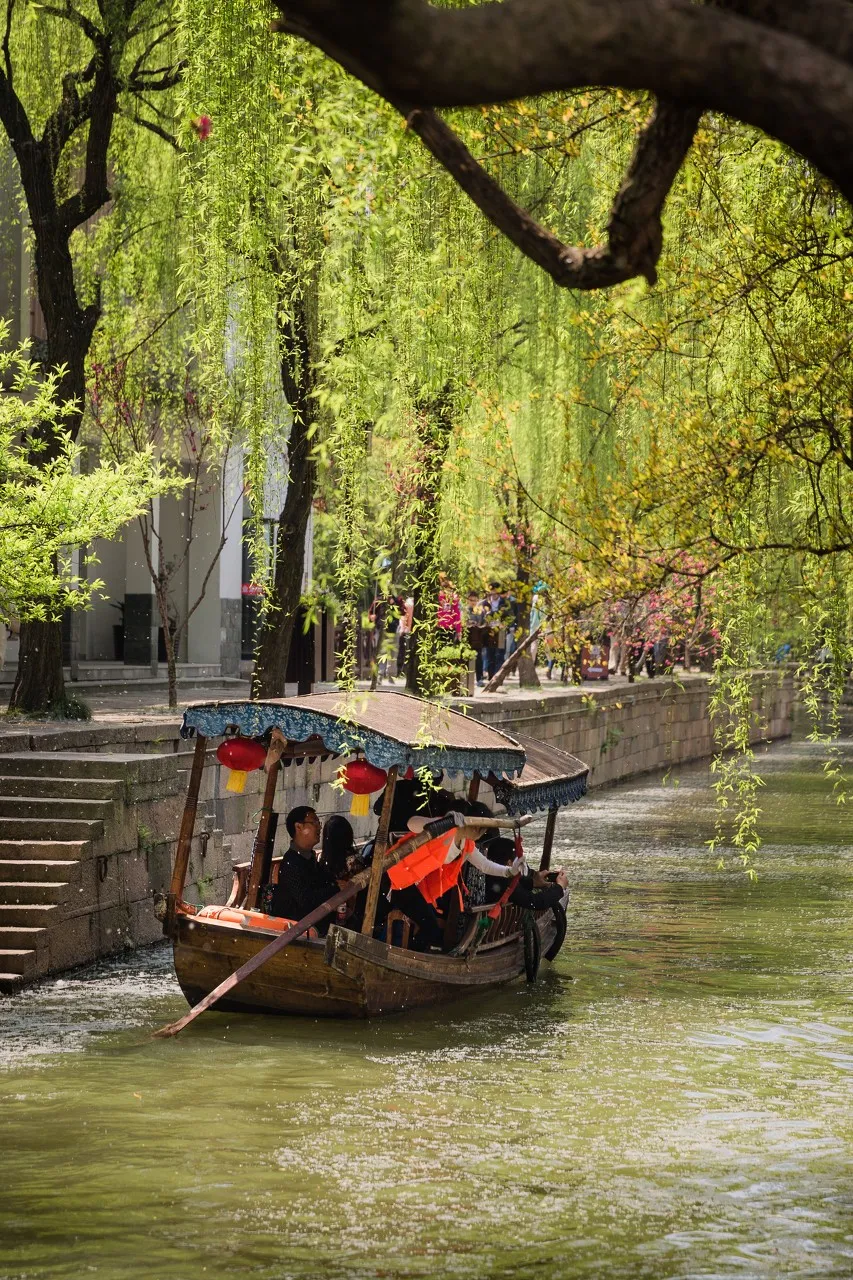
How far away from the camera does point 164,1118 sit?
972 centimetres

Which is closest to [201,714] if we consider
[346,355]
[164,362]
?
A: [346,355]

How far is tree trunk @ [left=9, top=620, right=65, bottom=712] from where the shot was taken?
17.3m

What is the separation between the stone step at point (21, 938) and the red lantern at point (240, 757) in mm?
1653

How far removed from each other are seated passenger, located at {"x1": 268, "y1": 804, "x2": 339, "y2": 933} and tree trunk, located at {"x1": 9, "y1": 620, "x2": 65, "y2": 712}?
537 centimetres

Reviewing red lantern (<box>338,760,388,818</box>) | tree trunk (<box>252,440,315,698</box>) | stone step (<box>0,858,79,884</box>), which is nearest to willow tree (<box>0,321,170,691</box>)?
stone step (<box>0,858,79,884</box>)

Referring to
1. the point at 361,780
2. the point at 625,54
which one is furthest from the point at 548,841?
the point at 625,54

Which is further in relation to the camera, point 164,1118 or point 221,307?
point 164,1118

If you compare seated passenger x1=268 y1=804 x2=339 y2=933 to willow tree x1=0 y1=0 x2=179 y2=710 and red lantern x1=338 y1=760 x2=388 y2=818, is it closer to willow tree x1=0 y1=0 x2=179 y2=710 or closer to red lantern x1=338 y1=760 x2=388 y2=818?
red lantern x1=338 y1=760 x2=388 y2=818

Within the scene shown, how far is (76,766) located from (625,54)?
10.4 metres

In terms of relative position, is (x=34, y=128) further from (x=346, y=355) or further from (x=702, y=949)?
(x=346, y=355)

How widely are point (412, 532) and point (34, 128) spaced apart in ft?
32.8

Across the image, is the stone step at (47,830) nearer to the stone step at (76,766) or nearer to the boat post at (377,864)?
the stone step at (76,766)

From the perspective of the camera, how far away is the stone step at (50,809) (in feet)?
44.5

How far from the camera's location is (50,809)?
44.6 feet
